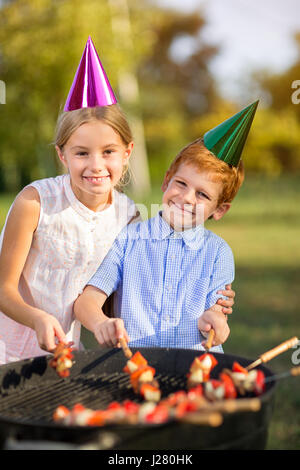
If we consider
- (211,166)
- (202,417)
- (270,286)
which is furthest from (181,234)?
(270,286)

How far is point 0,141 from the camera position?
1140 centimetres

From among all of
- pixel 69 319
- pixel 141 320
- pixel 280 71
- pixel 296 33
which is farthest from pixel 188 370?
pixel 280 71

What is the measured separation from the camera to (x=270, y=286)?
675cm

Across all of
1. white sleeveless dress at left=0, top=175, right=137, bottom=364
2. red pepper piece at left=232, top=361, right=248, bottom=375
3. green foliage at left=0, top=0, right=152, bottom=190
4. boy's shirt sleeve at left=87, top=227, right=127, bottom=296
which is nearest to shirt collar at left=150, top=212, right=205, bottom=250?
boy's shirt sleeve at left=87, top=227, right=127, bottom=296

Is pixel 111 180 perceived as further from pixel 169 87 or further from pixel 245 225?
pixel 169 87

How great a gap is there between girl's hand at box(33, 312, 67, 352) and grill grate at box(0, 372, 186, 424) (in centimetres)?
11

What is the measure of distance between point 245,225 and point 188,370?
9717 millimetres

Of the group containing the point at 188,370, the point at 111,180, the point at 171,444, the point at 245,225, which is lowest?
the point at 171,444

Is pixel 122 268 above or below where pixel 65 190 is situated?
below

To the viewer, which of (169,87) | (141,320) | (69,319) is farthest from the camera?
(169,87)

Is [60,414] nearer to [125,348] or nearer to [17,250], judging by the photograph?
[125,348]

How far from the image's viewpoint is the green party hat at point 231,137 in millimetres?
1906

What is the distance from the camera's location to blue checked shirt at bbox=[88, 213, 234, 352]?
1.97m

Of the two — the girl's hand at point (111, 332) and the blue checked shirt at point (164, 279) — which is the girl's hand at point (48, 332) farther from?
the blue checked shirt at point (164, 279)
